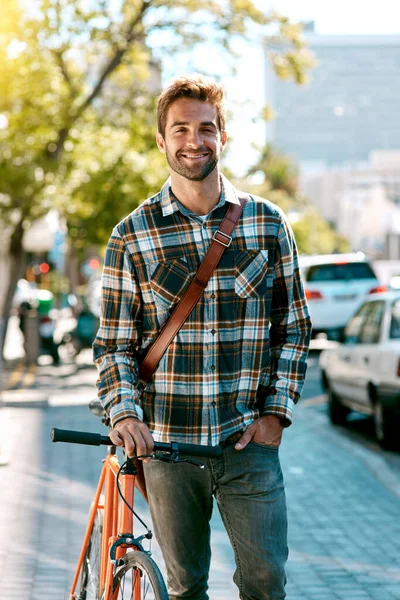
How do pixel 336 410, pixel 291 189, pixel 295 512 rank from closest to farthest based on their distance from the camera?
1. pixel 295 512
2. pixel 336 410
3. pixel 291 189

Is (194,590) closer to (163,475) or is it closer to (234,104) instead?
(163,475)

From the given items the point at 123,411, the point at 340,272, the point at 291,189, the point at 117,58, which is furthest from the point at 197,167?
the point at 291,189

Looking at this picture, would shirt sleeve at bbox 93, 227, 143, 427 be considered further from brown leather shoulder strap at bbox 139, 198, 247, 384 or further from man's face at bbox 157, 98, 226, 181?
man's face at bbox 157, 98, 226, 181

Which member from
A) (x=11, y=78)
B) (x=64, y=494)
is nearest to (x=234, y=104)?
(x=11, y=78)

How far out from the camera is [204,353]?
10.7 ft

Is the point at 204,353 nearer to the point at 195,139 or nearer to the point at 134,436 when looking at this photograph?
the point at 134,436

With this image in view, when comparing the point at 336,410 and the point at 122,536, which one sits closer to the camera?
the point at 122,536

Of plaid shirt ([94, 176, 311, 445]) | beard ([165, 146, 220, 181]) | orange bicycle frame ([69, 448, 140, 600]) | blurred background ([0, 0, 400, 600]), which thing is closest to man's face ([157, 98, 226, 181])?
beard ([165, 146, 220, 181])

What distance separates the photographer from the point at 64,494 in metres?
7.77

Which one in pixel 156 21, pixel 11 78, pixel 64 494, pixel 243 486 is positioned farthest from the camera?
pixel 156 21

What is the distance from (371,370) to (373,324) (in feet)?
2.19

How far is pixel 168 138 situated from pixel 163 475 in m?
0.96

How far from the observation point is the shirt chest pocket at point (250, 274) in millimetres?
3262

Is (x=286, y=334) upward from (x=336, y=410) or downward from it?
upward
